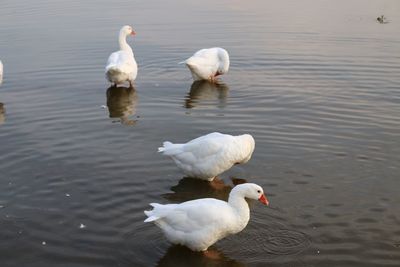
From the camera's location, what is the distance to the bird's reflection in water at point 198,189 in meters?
9.99

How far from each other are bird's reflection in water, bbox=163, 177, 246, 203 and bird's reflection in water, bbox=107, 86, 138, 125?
137 inches

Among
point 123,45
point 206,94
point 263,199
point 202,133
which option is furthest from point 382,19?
point 263,199

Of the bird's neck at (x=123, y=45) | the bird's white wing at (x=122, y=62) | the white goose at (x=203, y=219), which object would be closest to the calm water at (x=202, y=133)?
the white goose at (x=203, y=219)

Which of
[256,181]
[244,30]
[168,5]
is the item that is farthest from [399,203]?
[168,5]

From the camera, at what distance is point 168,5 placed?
29.2 metres

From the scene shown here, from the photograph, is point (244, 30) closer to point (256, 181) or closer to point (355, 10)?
point (355, 10)

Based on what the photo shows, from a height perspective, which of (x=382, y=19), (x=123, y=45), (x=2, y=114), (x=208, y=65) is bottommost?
(x=2, y=114)

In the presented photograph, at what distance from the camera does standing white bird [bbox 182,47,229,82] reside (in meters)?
16.8

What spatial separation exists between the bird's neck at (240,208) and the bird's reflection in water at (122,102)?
5.97 m

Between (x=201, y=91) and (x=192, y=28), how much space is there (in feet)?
25.7

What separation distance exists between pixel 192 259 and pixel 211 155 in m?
2.40

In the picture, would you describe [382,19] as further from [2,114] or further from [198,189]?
[198,189]

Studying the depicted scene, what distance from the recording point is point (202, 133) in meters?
12.7

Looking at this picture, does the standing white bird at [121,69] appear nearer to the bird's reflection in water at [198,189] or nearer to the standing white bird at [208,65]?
the standing white bird at [208,65]
